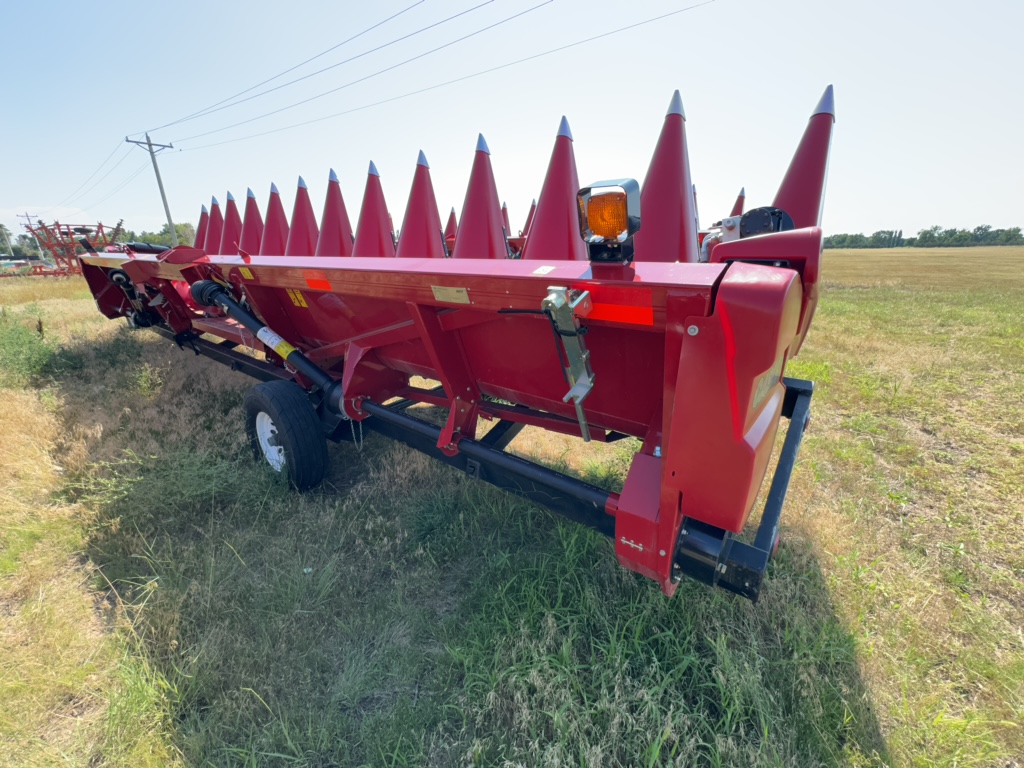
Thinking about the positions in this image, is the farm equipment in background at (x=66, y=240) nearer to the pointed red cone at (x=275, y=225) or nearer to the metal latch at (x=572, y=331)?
the pointed red cone at (x=275, y=225)

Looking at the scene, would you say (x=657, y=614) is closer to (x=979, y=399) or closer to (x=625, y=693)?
(x=625, y=693)

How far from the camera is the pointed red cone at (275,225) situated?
15.0 ft

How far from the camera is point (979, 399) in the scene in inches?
175

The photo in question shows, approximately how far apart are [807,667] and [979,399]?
4.47 meters

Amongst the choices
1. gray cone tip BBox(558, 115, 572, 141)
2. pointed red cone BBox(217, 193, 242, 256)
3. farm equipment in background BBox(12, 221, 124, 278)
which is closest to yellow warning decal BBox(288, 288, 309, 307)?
gray cone tip BBox(558, 115, 572, 141)

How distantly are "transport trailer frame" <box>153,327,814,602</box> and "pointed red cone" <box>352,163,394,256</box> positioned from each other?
115 centimetres

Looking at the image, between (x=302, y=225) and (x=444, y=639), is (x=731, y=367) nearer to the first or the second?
(x=444, y=639)

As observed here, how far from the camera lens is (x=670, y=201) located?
201 cm

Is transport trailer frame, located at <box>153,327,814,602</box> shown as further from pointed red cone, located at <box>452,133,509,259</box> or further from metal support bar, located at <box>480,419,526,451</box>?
pointed red cone, located at <box>452,133,509,259</box>

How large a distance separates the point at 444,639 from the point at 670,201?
2.14 meters

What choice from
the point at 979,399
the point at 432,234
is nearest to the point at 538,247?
the point at 432,234

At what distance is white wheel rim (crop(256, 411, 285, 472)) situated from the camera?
306cm

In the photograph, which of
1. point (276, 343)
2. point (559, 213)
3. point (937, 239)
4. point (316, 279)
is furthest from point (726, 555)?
point (937, 239)

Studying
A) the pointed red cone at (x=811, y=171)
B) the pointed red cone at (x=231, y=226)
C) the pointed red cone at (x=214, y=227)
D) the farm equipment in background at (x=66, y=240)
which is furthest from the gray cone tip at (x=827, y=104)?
the farm equipment in background at (x=66, y=240)
